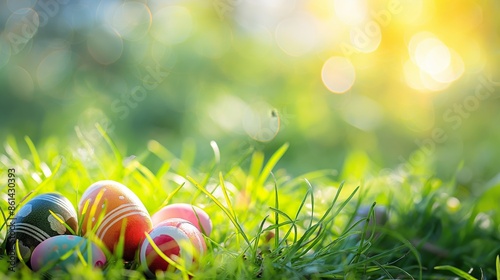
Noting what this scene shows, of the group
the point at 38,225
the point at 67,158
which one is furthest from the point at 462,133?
the point at 38,225

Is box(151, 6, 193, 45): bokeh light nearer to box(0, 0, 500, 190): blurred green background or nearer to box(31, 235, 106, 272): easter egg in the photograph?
box(0, 0, 500, 190): blurred green background

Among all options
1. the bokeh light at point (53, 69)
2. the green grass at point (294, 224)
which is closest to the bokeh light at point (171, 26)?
the bokeh light at point (53, 69)

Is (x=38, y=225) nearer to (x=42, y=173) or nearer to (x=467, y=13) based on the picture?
(x=42, y=173)

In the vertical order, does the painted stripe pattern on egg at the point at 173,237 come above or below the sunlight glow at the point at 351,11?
below

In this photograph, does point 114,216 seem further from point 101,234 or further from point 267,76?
point 267,76

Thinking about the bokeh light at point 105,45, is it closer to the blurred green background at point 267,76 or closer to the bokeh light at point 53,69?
the blurred green background at point 267,76

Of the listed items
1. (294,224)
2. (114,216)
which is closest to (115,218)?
Answer: (114,216)

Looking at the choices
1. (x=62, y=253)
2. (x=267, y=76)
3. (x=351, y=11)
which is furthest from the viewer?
(x=267, y=76)
